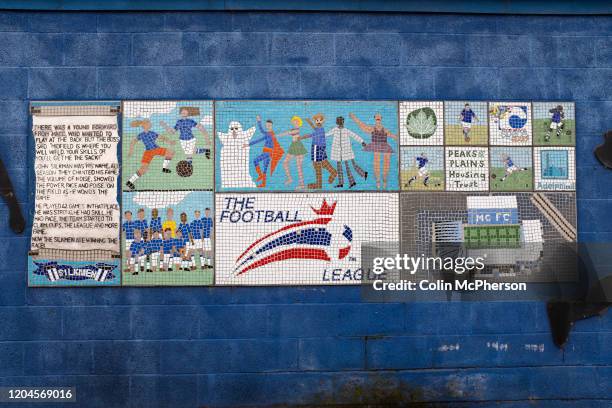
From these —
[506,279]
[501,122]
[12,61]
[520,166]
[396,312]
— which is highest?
[12,61]

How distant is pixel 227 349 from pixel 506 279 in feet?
10.0

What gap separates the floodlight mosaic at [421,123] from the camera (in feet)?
18.1

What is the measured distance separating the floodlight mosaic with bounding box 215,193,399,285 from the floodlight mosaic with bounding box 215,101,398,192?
0.47ft

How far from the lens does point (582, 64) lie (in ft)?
18.5

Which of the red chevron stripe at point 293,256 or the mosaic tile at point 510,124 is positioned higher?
the mosaic tile at point 510,124

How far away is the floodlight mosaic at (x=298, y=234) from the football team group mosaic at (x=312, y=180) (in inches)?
0.4

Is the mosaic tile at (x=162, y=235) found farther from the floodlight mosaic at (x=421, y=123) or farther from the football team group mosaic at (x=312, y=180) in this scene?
the floodlight mosaic at (x=421, y=123)

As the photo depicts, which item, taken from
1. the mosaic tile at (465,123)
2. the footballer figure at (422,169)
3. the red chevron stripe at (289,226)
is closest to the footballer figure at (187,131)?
the red chevron stripe at (289,226)

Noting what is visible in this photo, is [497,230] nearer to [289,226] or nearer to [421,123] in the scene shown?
[421,123]

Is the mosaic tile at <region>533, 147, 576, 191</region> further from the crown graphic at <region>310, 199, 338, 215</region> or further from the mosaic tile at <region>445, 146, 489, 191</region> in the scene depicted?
the crown graphic at <region>310, 199, 338, 215</region>

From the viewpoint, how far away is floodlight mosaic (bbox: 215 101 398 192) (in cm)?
543

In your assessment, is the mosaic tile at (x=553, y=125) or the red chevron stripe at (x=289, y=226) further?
the mosaic tile at (x=553, y=125)

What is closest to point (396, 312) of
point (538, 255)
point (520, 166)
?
point (538, 255)

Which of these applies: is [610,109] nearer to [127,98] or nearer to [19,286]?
[127,98]
